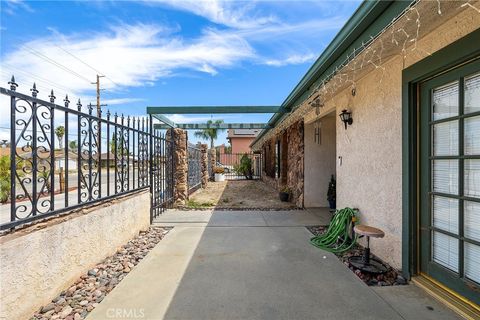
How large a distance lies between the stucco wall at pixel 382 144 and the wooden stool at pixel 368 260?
0.61 feet

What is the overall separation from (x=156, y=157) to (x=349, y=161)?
454 centimetres

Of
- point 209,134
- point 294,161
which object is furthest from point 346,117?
point 209,134

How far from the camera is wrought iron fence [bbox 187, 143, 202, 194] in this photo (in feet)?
35.3

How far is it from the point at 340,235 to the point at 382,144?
1.75 metres

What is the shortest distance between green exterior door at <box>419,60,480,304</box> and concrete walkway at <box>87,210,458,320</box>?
0.39m

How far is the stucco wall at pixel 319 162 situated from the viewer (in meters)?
7.48

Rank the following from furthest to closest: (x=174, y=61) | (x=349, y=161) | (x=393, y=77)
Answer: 1. (x=174, y=61)
2. (x=349, y=161)
3. (x=393, y=77)

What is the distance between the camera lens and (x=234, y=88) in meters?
11.5

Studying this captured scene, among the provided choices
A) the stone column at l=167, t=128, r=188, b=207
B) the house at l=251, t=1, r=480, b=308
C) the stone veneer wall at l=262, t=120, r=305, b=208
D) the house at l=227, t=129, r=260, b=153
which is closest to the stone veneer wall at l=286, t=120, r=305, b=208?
the stone veneer wall at l=262, t=120, r=305, b=208

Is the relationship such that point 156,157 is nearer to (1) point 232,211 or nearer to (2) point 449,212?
(1) point 232,211

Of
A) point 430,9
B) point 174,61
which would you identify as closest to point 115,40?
point 174,61

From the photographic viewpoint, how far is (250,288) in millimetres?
2885

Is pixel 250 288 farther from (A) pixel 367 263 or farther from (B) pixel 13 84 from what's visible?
(B) pixel 13 84

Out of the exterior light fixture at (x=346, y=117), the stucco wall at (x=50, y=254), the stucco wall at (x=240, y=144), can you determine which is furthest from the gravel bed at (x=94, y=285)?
the stucco wall at (x=240, y=144)
